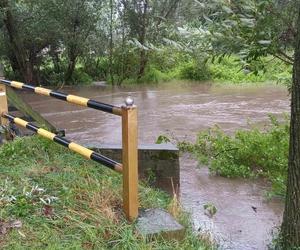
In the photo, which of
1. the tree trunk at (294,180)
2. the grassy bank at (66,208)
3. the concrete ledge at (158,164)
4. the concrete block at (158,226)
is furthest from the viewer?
the concrete ledge at (158,164)

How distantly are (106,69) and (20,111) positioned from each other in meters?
12.4

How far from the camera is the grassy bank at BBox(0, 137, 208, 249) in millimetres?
2674

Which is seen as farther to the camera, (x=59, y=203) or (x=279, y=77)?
(x=279, y=77)

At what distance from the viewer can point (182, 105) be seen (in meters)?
11.7

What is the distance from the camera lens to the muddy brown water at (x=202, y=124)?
4.14m

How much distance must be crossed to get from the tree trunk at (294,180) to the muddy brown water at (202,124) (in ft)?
1.69

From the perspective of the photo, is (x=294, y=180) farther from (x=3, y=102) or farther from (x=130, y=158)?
(x=3, y=102)

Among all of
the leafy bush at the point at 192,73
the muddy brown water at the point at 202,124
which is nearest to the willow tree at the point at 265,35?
the muddy brown water at the point at 202,124

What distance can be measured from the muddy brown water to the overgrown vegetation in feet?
0.55

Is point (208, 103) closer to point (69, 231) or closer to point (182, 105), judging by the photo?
point (182, 105)

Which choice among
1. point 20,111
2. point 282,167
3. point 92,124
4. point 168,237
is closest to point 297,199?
point 168,237

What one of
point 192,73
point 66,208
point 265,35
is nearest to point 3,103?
point 66,208

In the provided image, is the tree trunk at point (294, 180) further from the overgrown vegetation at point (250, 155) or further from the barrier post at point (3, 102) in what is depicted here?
the barrier post at point (3, 102)

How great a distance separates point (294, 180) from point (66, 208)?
1555 mm
